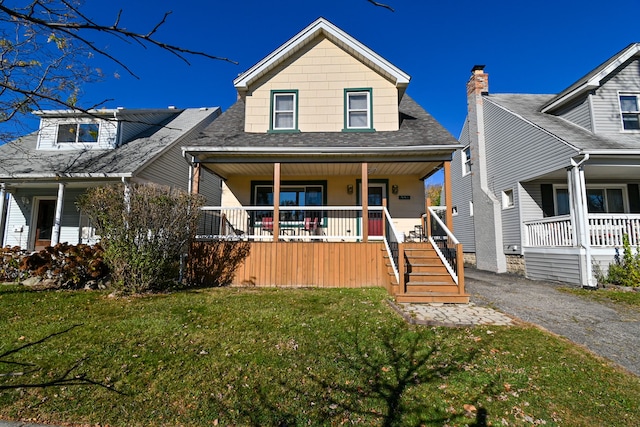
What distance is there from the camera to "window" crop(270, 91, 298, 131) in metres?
10.1

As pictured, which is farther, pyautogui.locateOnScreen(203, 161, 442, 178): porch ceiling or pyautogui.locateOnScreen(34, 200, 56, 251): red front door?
pyautogui.locateOnScreen(34, 200, 56, 251): red front door

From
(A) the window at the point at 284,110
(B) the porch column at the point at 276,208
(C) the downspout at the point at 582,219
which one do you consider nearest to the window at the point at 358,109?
(A) the window at the point at 284,110

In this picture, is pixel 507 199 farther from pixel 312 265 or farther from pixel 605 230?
pixel 312 265

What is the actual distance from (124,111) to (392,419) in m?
15.4

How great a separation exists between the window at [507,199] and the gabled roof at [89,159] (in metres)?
13.1

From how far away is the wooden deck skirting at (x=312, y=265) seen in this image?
812 centimetres

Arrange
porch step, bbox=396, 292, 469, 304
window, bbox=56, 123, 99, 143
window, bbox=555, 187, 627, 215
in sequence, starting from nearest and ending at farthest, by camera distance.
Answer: porch step, bbox=396, 292, 469, 304 → window, bbox=555, 187, 627, 215 → window, bbox=56, 123, 99, 143

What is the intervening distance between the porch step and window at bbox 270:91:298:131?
648 cm

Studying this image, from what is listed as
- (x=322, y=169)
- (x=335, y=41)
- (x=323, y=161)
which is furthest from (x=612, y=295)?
(x=335, y=41)

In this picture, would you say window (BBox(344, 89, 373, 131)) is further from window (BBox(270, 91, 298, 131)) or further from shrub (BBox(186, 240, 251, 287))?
shrub (BBox(186, 240, 251, 287))

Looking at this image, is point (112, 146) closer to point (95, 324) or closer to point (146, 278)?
point (146, 278)

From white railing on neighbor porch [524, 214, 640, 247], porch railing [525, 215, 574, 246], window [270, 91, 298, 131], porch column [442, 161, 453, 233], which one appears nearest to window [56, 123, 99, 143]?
window [270, 91, 298, 131]

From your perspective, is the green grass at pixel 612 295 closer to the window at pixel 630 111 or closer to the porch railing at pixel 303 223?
the porch railing at pixel 303 223

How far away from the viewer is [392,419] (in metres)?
2.66
